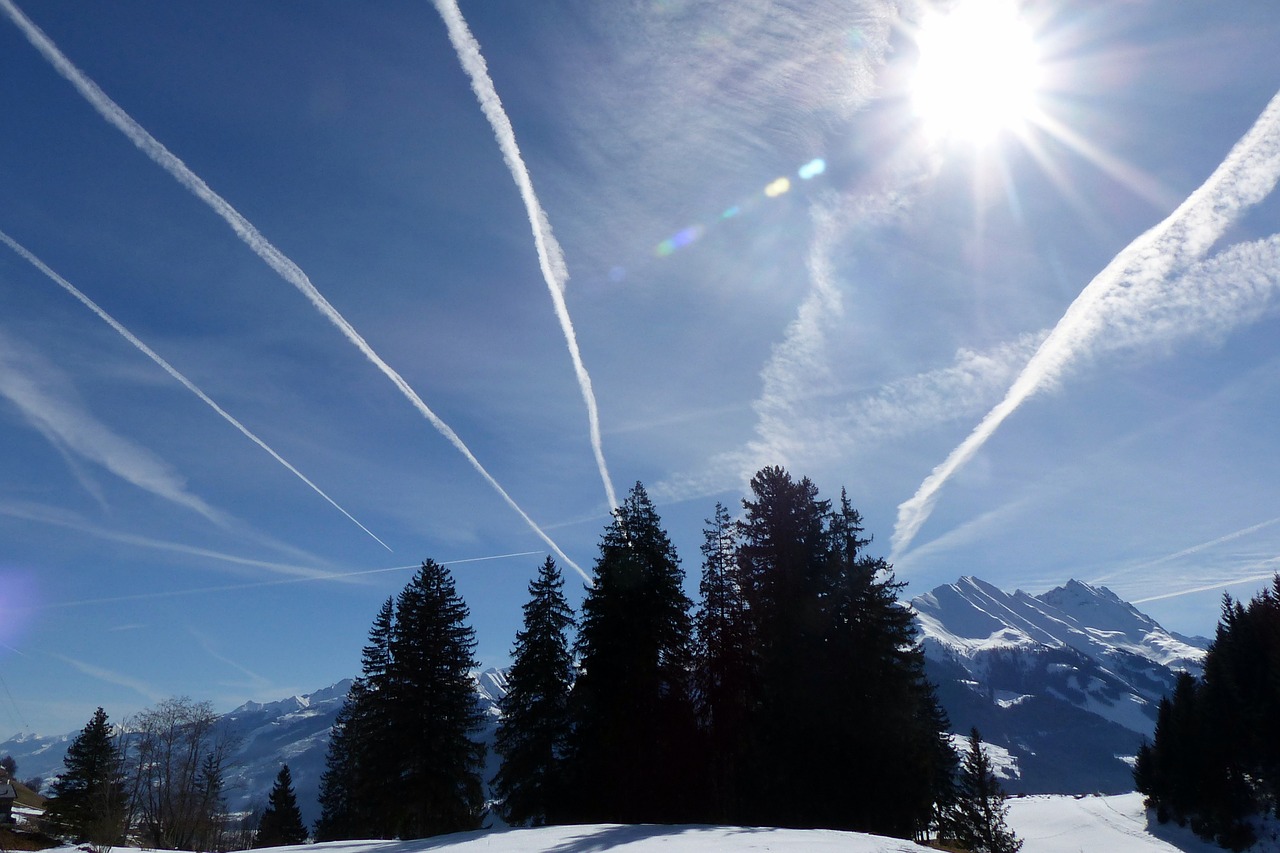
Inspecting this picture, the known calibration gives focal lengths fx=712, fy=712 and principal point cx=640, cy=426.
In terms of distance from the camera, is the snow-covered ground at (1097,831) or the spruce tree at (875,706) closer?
the spruce tree at (875,706)

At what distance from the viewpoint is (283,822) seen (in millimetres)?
59844

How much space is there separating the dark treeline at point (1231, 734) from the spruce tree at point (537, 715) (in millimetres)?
54937

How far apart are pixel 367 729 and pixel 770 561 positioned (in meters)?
23.9

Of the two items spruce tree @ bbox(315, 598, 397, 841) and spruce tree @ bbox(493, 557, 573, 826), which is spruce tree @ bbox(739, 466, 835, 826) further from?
spruce tree @ bbox(315, 598, 397, 841)

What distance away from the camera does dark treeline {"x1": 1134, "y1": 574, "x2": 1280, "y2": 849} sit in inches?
2222

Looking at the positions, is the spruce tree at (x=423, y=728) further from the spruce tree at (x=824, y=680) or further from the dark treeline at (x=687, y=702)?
the spruce tree at (x=824, y=680)

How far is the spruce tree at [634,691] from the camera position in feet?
100

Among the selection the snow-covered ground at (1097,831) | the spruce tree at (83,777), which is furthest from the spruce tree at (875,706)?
the spruce tree at (83,777)

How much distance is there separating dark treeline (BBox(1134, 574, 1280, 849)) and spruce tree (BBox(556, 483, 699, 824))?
50611 millimetres

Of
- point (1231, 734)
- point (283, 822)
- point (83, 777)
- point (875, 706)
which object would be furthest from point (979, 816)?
point (83, 777)

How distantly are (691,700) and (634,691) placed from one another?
3.03 meters

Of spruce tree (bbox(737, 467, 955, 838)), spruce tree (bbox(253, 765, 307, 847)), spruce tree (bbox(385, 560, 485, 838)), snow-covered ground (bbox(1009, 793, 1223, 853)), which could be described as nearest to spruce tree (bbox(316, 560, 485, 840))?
spruce tree (bbox(385, 560, 485, 838))

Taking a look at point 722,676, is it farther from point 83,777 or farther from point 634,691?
point 83,777

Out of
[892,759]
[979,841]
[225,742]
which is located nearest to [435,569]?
[892,759]
